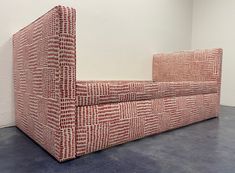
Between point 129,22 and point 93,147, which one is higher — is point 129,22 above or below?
above

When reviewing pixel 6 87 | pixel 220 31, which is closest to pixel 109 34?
pixel 6 87

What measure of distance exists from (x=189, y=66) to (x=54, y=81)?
1622mm

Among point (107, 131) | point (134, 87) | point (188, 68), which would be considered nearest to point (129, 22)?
point (188, 68)

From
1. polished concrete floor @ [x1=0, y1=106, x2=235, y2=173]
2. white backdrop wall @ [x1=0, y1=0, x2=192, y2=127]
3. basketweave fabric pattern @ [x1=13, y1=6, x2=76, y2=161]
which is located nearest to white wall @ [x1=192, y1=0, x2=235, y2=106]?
white backdrop wall @ [x1=0, y1=0, x2=192, y2=127]

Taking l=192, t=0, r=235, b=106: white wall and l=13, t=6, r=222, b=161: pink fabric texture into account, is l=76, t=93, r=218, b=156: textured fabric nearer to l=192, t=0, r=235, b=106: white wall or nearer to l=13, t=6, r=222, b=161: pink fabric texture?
l=13, t=6, r=222, b=161: pink fabric texture

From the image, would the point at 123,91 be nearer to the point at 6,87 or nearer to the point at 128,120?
the point at 128,120

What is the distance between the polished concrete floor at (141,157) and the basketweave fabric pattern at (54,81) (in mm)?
69

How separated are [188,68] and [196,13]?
1451 millimetres

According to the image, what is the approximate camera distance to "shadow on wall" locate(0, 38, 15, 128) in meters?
1.56

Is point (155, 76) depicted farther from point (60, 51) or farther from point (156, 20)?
point (60, 51)

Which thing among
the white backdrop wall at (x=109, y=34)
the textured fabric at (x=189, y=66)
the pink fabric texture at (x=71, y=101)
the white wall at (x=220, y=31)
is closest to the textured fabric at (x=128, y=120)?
the pink fabric texture at (x=71, y=101)

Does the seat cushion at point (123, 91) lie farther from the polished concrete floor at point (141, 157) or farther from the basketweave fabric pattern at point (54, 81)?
the polished concrete floor at point (141, 157)

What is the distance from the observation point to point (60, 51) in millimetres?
946

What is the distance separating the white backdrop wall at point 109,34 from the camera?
5.18ft
